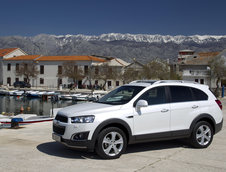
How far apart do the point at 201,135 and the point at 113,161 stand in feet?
8.88

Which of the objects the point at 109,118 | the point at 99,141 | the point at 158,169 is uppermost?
the point at 109,118

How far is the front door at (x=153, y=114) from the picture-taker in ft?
24.0

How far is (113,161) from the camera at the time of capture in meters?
6.87

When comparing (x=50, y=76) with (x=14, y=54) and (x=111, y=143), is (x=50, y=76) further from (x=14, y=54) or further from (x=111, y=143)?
(x=111, y=143)

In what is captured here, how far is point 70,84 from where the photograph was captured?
73812mm

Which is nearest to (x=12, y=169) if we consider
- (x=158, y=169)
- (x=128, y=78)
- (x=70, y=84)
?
(x=158, y=169)

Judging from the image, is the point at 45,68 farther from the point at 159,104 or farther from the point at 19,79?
the point at 159,104

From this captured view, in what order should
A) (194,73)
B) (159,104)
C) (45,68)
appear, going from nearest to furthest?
(159,104), (194,73), (45,68)

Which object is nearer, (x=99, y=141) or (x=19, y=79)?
(x=99, y=141)

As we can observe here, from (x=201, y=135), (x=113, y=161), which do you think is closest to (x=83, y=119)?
(x=113, y=161)

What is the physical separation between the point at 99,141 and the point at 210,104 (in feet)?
11.0

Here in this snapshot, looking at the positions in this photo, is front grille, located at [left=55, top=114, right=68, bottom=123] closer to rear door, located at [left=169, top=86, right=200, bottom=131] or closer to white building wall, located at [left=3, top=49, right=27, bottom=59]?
rear door, located at [left=169, top=86, right=200, bottom=131]

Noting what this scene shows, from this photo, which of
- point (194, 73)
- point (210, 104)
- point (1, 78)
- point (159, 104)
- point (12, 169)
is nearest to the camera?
point (12, 169)

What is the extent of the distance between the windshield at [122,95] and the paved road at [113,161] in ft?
4.21
